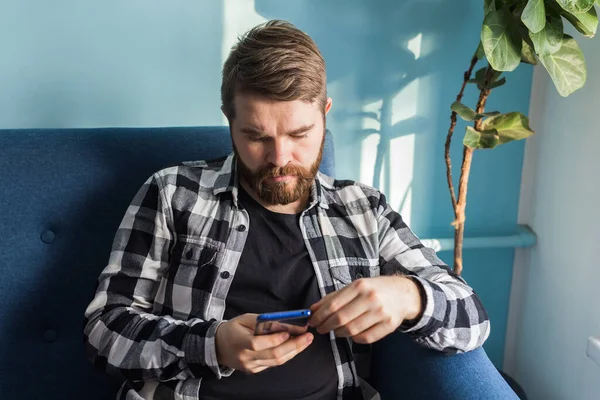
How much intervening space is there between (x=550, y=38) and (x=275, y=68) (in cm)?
59

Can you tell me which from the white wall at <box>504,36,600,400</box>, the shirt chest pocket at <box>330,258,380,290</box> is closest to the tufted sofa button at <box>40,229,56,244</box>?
the shirt chest pocket at <box>330,258,380,290</box>

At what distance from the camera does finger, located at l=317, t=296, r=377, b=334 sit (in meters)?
0.94

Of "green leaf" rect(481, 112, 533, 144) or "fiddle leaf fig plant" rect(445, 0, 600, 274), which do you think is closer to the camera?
"fiddle leaf fig plant" rect(445, 0, 600, 274)

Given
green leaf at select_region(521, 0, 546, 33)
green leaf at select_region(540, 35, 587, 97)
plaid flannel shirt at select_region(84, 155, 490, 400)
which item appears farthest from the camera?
green leaf at select_region(540, 35, 587, 97)

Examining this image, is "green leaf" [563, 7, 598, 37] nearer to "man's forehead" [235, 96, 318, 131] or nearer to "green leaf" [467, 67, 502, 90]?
"green leaf" [467, 67, 502, 90]

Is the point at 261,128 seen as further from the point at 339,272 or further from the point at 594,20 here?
the point at 594,20

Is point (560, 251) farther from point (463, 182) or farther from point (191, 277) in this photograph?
point (191, 277)

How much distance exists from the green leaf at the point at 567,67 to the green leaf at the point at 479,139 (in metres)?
0.20

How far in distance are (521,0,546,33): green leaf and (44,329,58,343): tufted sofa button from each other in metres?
1.12

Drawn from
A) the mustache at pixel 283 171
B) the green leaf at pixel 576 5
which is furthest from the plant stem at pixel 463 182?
the mustache at pixel 283 171

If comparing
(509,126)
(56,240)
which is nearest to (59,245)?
(56,240)

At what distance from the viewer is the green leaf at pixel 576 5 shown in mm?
1119

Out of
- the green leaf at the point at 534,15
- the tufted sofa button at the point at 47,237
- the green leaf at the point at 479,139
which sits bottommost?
the tufted sofa button at the point at 47,237

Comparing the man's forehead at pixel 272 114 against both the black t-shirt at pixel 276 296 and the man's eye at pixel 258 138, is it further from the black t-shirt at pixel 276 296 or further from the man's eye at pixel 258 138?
the black t-shirt at pixel 276 296
